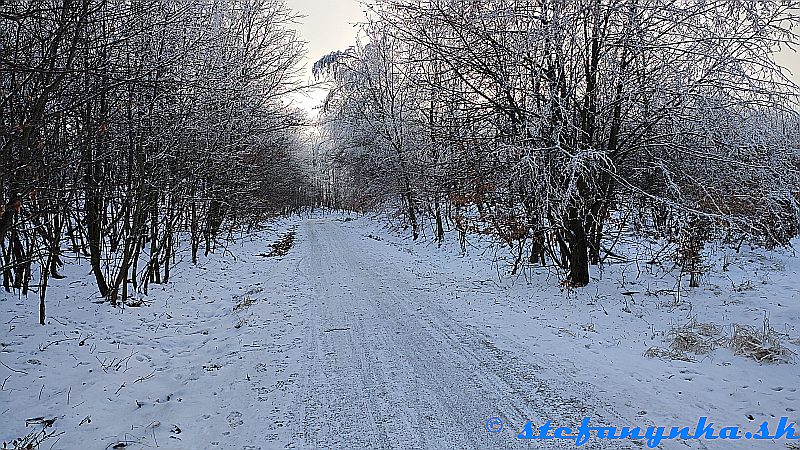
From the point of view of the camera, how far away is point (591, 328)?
6945 mm

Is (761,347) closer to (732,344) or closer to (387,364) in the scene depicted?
(732,344)

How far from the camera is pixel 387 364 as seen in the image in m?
5.72

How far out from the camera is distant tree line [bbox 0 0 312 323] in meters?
5.57

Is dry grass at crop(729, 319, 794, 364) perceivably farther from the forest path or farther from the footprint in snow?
the footprint in snow

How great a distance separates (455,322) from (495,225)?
9.13 ft

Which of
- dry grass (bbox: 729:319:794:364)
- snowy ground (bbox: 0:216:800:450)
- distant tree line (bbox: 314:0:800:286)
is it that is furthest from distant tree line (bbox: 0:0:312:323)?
dry grass (bbox: 729:319:794:364)

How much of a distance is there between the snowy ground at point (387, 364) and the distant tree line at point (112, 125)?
1.10 metres

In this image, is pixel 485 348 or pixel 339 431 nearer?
pixel 339 431

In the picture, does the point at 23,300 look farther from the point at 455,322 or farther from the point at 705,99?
the point at 705,99

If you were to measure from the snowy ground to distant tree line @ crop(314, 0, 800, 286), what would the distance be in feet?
4.30

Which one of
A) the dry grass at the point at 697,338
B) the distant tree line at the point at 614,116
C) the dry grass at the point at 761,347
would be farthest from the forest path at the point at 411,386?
the distant tree line at the point at 614,116

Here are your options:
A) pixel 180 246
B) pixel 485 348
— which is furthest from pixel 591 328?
pixel 180 246

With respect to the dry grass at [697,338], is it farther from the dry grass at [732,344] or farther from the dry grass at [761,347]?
the dry grass at [761,347]

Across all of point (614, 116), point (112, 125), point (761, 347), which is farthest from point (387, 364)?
point (614, 116)
